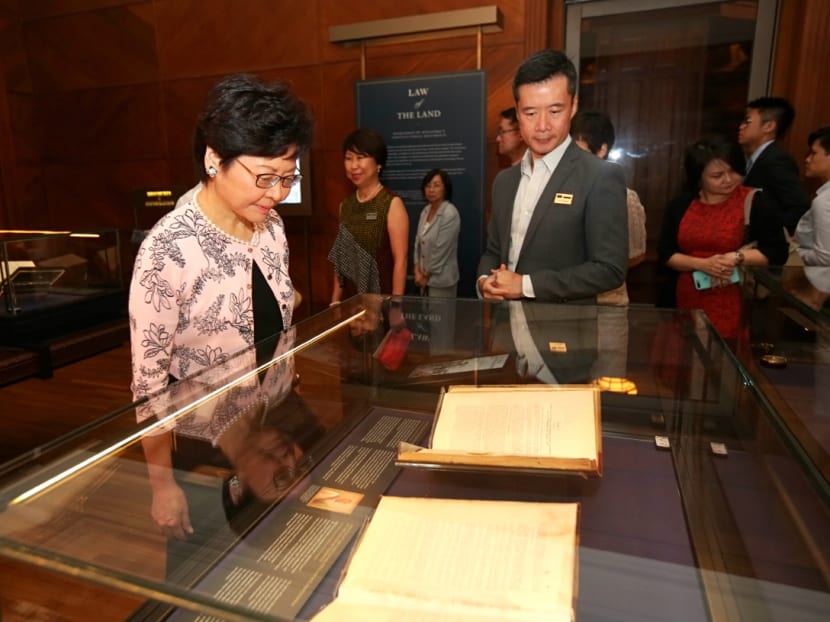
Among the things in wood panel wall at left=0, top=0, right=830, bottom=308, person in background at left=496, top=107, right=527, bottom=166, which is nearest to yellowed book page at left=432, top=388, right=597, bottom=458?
person in background at left=496, top=107, right=527, bottom=166

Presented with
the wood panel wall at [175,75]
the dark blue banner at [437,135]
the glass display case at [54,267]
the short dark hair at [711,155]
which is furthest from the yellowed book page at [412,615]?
the wood panel wall at [175,75]

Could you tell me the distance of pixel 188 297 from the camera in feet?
4.29

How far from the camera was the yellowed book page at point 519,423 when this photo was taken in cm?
91

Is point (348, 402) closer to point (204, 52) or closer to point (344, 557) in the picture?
point (344, 557)

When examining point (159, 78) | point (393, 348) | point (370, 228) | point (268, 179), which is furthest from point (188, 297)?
point (159, 78)

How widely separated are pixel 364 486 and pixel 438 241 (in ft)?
10.1

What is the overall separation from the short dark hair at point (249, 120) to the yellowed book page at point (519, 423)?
26.0 inches

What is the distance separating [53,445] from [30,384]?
3904 mm

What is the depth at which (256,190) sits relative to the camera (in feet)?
4.19

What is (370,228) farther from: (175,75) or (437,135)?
(175,75)

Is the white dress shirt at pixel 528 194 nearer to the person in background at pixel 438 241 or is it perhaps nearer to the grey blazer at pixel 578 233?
the grey blazer at pixel 578 233

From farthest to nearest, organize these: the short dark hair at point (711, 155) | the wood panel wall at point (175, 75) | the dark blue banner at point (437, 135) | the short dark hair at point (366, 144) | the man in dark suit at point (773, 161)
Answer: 1. the wood panel wall at point (175, 75)
2. the dark blue banner at point (437, 135)
3. the short dark hair at point (366, 144)
4. the man in dark suit at point (773, 161)
5. the short dark hair at point (711, 155)

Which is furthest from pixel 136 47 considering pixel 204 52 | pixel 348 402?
pixel 348 402

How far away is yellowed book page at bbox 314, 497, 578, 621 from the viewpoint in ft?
1.94
